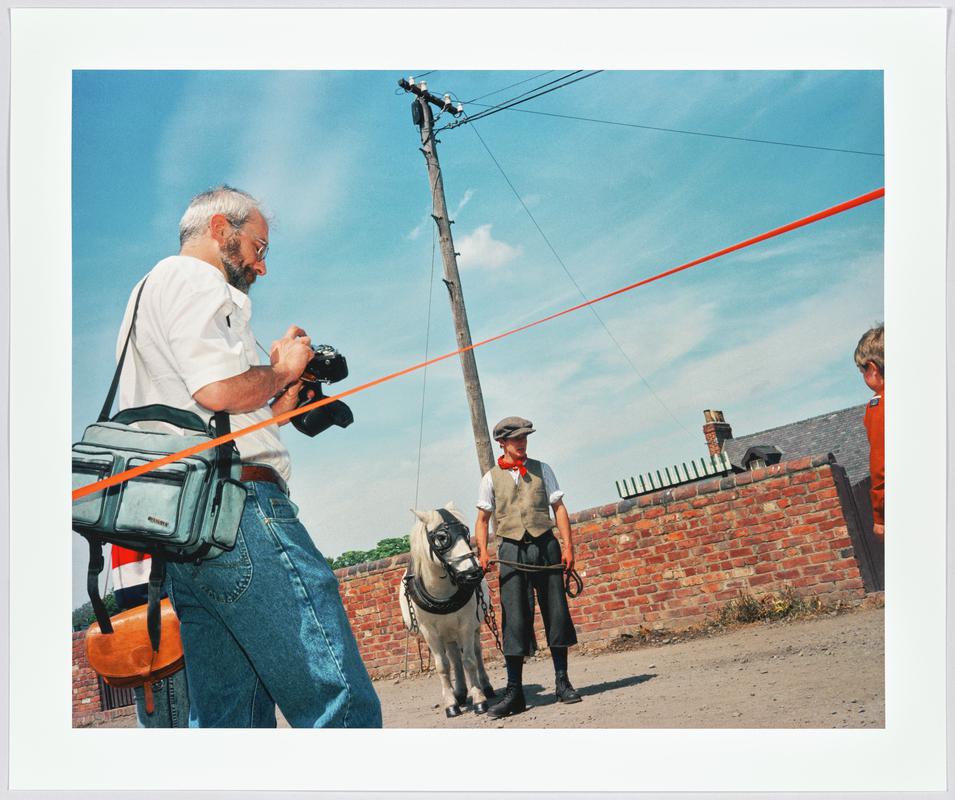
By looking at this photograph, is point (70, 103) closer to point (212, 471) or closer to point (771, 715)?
point (212, 471)

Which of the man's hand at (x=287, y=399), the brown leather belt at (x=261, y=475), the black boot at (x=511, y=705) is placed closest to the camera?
the brown leather belt at (x=261, y=475)

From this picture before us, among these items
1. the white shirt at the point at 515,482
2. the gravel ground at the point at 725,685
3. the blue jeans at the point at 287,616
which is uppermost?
the white shirt at the point at 515,482

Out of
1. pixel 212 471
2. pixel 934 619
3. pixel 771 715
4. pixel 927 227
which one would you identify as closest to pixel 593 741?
pixel 771 715

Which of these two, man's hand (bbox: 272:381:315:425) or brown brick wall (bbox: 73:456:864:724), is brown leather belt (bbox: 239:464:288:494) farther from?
brown brick wall (bbox: 73:456:864:724)

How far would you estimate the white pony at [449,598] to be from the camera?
4.25 meters

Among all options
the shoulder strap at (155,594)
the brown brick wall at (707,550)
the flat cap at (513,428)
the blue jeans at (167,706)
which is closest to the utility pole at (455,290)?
the brown brick wall at (707,550)

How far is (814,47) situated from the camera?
11.6ft

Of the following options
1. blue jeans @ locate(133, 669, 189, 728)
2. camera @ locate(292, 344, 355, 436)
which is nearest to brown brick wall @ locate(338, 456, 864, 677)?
blue jeans @ locate(133, 669, 189, 728)

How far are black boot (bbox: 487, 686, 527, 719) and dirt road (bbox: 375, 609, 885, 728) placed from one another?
48 millimetres

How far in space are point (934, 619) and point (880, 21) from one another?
95.0 inches

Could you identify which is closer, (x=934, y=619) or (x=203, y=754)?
(x=203, y=754)

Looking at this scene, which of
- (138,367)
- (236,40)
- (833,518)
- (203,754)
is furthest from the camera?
(833,518)

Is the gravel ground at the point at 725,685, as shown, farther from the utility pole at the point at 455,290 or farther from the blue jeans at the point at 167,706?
the utility pole at the point at 455,290

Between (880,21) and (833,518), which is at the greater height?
(880,21)
